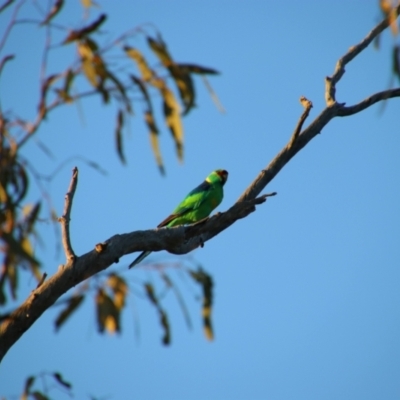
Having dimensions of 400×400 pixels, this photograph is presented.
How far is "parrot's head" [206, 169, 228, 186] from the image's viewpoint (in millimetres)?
6639

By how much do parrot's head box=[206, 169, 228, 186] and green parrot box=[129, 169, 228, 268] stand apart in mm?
242

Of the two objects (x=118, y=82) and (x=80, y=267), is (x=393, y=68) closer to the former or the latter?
(x=118, y=82)

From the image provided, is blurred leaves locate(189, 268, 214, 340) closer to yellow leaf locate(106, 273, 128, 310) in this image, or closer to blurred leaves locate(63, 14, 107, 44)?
yellow leaf locate(106, 273, 128, 310)

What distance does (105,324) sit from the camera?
326 cm

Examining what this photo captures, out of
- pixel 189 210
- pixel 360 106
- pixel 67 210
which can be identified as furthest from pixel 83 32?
pixel 189 210

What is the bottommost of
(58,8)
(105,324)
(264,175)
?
(105,324)

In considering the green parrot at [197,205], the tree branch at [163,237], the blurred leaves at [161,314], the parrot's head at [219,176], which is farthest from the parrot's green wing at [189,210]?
the blurred leaves at [161,314]

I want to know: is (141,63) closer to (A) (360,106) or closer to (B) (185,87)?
(B) (185,87)

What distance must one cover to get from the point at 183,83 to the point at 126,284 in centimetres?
113

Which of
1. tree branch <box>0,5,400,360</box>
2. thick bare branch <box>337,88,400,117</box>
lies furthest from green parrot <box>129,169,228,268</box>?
thick bare branch <box>337,88,400,117</box>

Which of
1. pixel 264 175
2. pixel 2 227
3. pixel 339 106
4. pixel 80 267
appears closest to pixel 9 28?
pixel 2 227

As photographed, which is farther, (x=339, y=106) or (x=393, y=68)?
(x=339, y=106)

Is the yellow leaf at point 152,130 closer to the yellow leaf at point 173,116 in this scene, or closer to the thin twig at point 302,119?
the yellow leaf at point 173,116

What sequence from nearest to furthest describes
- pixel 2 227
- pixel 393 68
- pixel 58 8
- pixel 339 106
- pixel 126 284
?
1. pixel 393 68
2. pixel 2 227
3. pixel 58 8
4. pixel 126 284
5. pixel 339 106
